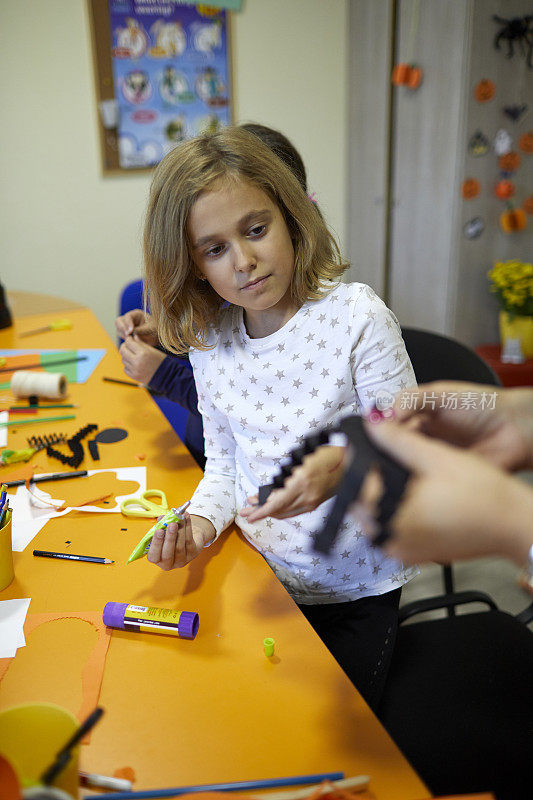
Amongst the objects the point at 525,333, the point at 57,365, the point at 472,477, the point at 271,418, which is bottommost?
the point at 525,333

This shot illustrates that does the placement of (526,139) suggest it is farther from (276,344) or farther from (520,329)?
(276,344)

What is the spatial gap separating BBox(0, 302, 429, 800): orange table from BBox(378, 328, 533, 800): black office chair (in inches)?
11.3

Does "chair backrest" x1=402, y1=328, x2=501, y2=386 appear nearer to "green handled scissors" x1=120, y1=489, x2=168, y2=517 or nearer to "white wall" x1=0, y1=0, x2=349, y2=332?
"green handled scissors" x1=120, y1=489, x2=168, y2=517

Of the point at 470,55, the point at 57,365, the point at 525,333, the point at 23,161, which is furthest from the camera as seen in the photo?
the point at 23,161

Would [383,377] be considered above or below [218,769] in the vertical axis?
above

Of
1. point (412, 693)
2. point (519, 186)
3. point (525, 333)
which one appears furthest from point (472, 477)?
point (519, 186)

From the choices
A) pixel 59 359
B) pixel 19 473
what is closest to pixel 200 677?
pixel 19 473

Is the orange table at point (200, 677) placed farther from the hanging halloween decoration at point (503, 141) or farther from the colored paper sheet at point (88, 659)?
the hanging halloween decoration at point (503, 141)

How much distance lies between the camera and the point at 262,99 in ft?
12.1

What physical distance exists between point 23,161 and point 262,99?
136 cm

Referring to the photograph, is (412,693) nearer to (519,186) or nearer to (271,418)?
(271,418)

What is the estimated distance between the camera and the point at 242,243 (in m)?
1.01

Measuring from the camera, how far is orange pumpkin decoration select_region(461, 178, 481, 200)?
3.05 m

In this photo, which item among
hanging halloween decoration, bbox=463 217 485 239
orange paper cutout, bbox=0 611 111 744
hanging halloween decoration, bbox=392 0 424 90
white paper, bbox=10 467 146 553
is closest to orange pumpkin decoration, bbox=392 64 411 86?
hanging halloween decoration, bbox=392 0 424 90
